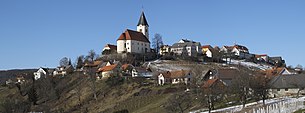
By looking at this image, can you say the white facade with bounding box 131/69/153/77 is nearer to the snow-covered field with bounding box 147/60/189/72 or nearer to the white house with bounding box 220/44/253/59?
the snow-covered field with bounding box 147/60/189/72

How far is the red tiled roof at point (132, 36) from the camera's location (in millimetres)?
116625

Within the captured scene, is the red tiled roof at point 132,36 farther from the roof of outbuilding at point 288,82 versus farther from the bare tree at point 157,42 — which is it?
the roof of outbuilding at point 288,82

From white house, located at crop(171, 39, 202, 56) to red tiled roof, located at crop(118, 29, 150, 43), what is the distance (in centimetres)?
1324

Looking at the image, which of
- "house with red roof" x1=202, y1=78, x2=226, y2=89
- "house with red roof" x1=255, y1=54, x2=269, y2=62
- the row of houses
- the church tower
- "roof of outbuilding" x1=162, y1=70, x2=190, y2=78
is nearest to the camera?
"house with red roof" x1=202, y1=78, x2=226, y2=89

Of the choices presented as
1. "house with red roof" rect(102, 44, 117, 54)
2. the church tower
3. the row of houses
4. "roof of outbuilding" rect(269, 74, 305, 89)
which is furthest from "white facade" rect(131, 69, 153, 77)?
"roof of outbuilding" rect(269, 74, 305, 89)

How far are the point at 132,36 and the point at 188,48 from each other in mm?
22410

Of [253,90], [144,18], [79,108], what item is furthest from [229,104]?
[144,18]

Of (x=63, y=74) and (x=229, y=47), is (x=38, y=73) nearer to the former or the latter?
(x=63, y=74)

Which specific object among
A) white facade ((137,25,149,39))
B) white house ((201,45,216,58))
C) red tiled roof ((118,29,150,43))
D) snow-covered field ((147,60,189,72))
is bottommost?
snow-covered field ((147,60,189,72))

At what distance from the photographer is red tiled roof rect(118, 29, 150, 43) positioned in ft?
383

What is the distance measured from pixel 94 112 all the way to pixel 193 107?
83.8 ft

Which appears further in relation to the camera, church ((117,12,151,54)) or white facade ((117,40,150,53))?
church ((117,12,151,54))

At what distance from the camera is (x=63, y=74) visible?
4377 inches

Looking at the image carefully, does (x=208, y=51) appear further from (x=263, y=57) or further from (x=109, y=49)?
(x=109, y=49)
